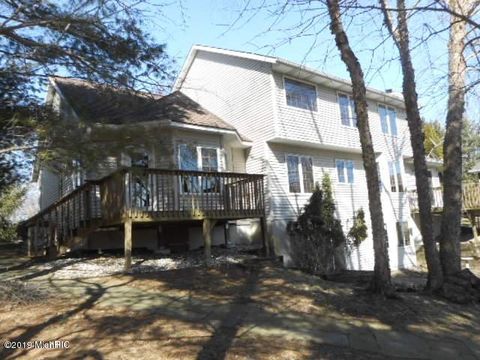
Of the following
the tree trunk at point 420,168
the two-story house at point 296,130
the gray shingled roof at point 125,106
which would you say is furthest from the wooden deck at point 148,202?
the tree trunk at point 420,168

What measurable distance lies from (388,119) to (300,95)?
6913 millimetres

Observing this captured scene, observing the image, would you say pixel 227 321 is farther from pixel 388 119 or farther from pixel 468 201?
pixel 468 201

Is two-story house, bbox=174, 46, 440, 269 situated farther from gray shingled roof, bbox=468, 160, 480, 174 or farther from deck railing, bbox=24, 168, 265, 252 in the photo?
gray shingled roof, bbox=468, 160, 480, 174

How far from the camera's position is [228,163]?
17.4 metres

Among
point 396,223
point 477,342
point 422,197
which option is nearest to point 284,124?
point 422,197

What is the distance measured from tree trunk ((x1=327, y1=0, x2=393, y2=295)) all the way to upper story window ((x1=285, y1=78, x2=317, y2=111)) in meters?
7.79

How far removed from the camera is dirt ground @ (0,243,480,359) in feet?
19.7

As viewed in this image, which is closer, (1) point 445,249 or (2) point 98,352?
(2) point 98,352

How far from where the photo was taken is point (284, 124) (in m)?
17.2

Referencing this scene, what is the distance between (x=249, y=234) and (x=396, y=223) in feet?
29.3

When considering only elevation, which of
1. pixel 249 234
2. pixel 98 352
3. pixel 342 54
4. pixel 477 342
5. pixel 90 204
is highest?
pixel 342 54

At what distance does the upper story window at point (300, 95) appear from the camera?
1784 cm

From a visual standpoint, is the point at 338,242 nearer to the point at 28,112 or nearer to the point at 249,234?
the point at 249,234

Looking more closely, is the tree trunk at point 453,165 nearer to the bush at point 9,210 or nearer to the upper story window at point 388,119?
the upper story window at point 388,119
